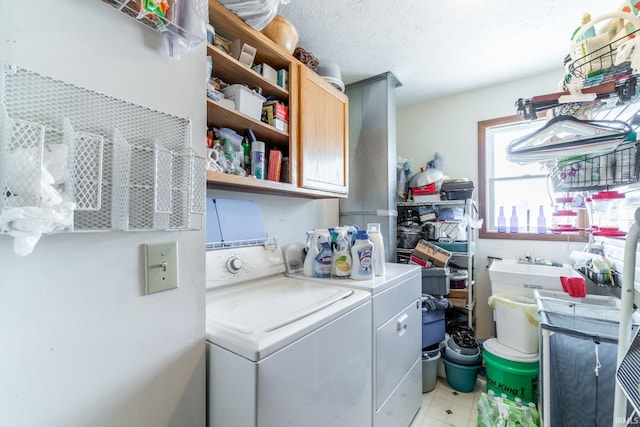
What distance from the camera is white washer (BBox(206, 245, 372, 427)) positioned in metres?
0.75

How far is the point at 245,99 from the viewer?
147 cm

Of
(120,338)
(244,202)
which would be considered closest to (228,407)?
(120,338)

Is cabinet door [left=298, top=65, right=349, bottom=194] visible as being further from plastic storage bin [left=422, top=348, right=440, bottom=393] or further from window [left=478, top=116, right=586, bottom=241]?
window [left=478, top=116, right=586, bottom=241]

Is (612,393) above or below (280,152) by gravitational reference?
below

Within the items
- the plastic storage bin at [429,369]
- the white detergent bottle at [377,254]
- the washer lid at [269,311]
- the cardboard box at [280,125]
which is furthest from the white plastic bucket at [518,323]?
the cardboard box at [280,125]

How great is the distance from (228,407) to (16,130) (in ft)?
2.67

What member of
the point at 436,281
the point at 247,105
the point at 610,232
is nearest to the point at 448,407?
the point at 436,281

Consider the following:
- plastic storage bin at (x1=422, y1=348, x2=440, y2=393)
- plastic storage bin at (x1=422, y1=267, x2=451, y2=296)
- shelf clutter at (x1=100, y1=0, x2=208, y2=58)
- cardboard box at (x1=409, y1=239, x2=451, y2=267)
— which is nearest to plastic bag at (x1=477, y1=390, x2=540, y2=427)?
plastic storage bin at (x1=422, y1=348, x2=440, y2=393)

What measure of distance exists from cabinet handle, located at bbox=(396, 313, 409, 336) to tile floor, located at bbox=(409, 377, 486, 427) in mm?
725

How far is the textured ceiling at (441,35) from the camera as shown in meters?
1.75

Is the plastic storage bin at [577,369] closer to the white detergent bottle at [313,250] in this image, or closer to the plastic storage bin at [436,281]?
the plastic storage bin at [436,281]

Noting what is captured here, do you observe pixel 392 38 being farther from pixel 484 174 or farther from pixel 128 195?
pixel 128 195

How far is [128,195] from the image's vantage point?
0.63m

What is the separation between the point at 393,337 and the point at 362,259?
46 cm
